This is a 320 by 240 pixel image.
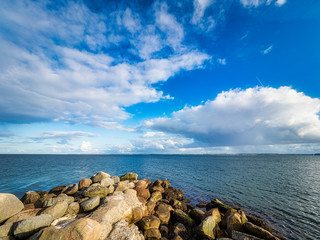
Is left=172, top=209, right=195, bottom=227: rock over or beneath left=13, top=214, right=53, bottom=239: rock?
beneath

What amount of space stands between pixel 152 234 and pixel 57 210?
7.03 m

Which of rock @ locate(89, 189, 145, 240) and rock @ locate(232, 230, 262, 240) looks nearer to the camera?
rock @ locate(232, 230, 262, 240)

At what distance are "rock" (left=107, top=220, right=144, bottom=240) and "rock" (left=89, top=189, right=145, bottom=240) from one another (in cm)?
35

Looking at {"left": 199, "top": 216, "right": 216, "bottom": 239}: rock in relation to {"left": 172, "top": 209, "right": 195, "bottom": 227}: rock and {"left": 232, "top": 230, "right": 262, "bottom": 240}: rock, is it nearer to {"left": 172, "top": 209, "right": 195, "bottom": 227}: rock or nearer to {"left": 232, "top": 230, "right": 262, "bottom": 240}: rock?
{"left": 232, "top": 230, "right": 262, "bottom": 240}: rock

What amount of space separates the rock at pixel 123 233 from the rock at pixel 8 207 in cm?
732

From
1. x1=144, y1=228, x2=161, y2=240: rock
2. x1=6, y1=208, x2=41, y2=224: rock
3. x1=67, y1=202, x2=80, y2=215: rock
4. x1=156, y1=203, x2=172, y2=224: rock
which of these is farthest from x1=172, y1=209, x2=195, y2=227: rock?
x1=6, y1=208, x2=41, y2=224: rock

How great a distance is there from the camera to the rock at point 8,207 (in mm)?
9894

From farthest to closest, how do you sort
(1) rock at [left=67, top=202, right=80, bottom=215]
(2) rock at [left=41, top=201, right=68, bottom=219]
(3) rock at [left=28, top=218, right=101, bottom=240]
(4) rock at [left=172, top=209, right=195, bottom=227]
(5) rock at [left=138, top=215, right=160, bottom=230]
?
(4) rock at [left=172, top=209, right=195, bottom=227] → (1) rock at [left=67, top=202, right=80, bottom=215] → (5) rock at [left=138, top=215, right=160, bottom=230] → (2) rock at [left=41, top=201, right=68, bottom=219] → (3) rock at [left=28, top=218, right=101, bottom=240]

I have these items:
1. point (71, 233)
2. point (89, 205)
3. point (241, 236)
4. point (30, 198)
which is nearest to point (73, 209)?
point (89, 205)

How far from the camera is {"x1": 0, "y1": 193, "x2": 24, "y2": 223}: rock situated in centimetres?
989

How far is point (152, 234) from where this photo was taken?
10656 mm

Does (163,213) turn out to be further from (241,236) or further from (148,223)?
(241,236)

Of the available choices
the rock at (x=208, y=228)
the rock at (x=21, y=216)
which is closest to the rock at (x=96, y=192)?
the rock at (x=21, y=216)

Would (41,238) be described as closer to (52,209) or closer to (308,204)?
(52,209)
